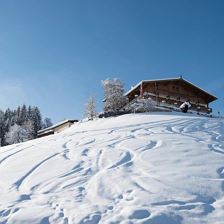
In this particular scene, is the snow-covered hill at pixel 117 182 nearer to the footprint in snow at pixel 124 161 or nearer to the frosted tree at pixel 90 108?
the footprint in snow at pixel 124 161

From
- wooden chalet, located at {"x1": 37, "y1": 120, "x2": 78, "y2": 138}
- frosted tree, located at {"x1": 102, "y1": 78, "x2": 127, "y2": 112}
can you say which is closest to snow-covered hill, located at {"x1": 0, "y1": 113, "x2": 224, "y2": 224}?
Result: frosted tree, located at {"x1": 102, "y1": 78, "x2": 127, "y2": 112}

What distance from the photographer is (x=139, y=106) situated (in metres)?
29.8

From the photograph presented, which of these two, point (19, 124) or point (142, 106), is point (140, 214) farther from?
point (19, 124)

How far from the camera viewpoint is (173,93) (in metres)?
38.2

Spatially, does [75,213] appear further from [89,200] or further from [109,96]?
[109,96]

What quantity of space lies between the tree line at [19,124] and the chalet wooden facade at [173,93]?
93.5 ft

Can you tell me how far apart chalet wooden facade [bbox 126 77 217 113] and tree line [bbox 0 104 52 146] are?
28484 millimetres

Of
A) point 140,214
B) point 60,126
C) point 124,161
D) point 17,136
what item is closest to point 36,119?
point 17,136

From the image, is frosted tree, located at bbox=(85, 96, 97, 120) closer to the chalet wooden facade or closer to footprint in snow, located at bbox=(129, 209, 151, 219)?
the chalet wooden facade

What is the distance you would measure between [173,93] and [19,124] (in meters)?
49.5

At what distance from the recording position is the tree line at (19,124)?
6085cm

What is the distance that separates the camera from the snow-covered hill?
23.7ft

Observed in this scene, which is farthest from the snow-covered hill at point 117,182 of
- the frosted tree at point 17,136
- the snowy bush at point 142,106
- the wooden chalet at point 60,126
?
the frosted tree at point 17,136

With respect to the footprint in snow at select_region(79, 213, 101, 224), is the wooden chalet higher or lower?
higher
